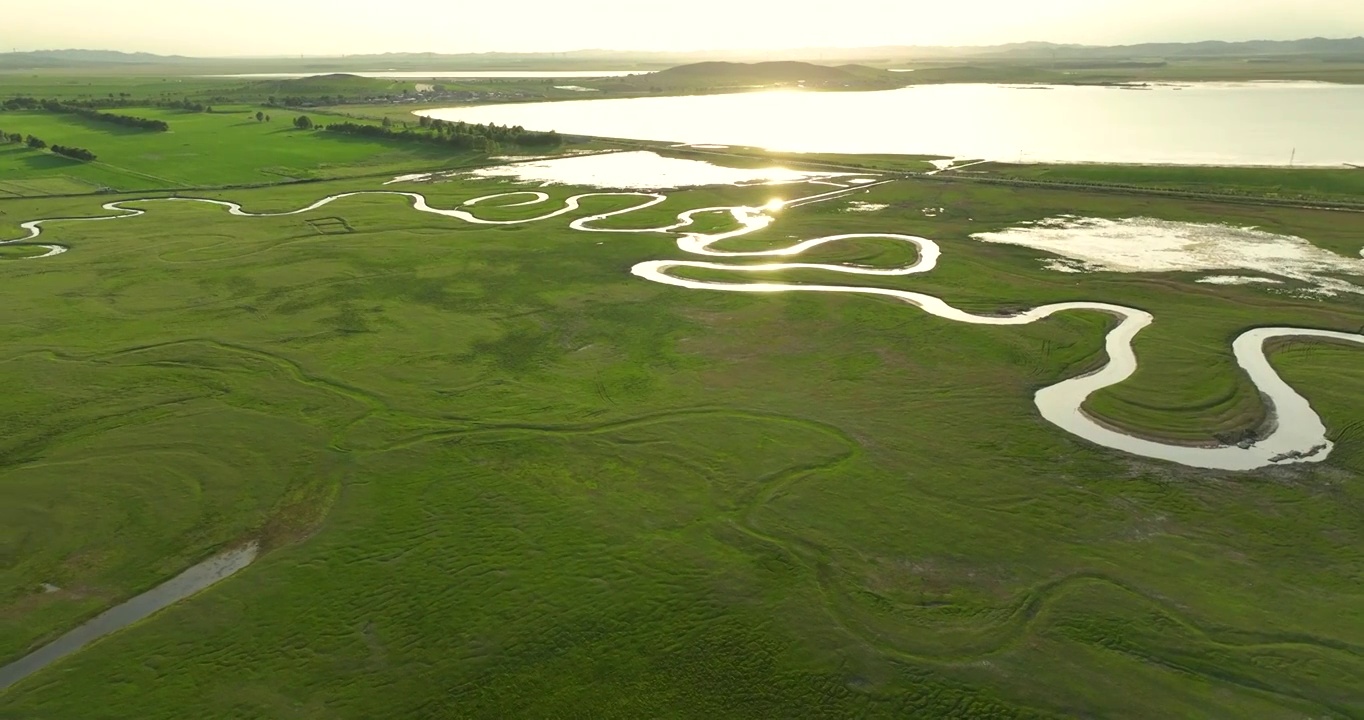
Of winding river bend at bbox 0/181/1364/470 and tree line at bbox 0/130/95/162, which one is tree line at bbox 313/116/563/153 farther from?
winding river bend at bbox 0/181/1364/470

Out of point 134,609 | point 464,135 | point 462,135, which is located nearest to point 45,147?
point 462,135

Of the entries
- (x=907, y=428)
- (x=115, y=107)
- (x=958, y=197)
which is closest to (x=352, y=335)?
(x=907, y=428)

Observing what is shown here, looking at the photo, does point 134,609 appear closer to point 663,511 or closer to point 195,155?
point 663,511

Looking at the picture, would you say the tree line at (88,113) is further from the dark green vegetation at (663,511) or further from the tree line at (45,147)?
the dark green vegetation at (663,511)

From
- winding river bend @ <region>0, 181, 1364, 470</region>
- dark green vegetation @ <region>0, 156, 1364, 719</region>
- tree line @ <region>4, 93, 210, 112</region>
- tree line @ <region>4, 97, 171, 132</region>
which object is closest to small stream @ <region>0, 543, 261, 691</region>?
dark green vegetation @ <region>0, 156, 1364, 719</region>

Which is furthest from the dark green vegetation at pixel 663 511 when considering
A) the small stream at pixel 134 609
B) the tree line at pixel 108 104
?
the tree line at pixel 108 104

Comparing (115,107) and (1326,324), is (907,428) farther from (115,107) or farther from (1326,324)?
(115,107)
